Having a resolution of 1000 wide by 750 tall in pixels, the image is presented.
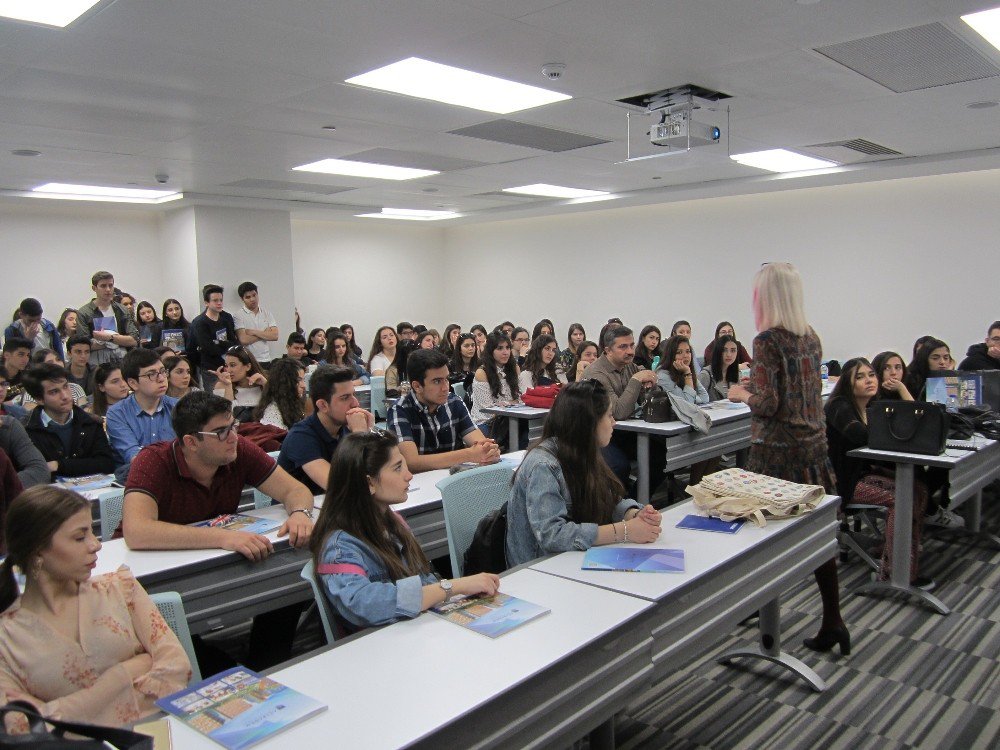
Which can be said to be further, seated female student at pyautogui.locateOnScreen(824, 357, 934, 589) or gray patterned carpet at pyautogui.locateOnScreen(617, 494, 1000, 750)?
seated female student at pyautogui.locateOnScreen(824, 357, 934, 589)

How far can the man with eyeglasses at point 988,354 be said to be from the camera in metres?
6.68

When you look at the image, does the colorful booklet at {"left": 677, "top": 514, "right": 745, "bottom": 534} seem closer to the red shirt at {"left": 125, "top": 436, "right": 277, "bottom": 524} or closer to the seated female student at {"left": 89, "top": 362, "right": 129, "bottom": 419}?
the red shirt at {"left": 125, "top": 436, "right": 277, "bottom": 524}

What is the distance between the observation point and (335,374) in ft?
11.3

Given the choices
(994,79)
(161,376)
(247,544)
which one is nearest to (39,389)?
(161,376)

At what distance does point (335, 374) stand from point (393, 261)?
1031 cm

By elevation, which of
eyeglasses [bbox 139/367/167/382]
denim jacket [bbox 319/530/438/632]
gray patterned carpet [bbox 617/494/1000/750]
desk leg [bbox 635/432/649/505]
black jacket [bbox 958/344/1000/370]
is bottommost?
gray patterned carpet [bbox 617/494/1000/750]

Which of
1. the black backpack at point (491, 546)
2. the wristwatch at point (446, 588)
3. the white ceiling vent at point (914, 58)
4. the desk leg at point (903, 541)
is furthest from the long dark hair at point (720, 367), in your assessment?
the wristwatch at point (446, 588)

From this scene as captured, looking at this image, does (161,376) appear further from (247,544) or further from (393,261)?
(393,261)

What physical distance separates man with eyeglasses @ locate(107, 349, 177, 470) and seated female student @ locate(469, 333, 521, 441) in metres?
2.90

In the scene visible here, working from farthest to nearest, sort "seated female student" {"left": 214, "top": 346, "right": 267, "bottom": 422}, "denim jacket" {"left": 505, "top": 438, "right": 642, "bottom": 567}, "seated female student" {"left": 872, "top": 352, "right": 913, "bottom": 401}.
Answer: "seated female student" {"left": 214, "top": 346, "right": 267, "bottom": 422}, "seated female student" {"left": 872, "top": 352, "right": 913, "bottom": 401}, "denim jacket" {"left": 505, "top": 438, "right": 642, "bottom": 567}

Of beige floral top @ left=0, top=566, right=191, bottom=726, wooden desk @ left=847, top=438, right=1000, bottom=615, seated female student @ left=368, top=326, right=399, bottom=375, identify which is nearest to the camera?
beige floral top @ left=0, top=566, right=191, bottom=726

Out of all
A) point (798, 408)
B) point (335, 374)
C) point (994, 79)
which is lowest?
point (798, 408)

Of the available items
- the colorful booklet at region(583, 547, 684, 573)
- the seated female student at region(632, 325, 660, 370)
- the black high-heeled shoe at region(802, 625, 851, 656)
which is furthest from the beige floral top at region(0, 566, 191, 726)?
the seated female student at region(632, 325, 660, 370)

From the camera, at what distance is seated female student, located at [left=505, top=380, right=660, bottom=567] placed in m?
2.61
